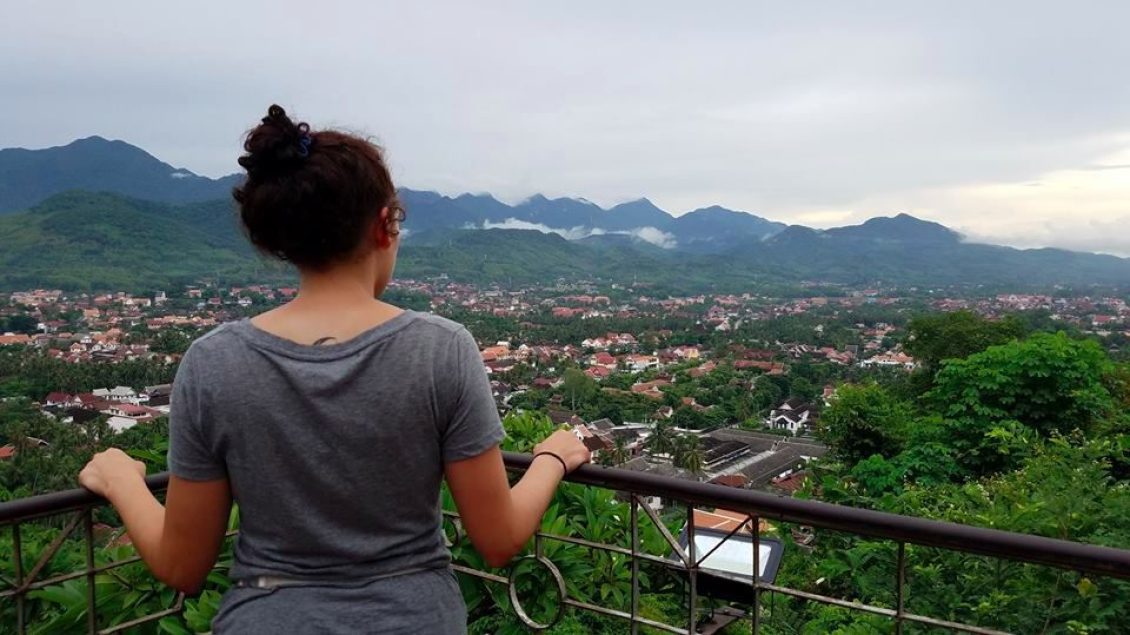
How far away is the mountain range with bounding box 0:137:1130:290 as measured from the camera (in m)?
62.6

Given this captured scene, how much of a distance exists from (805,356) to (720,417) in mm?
13362

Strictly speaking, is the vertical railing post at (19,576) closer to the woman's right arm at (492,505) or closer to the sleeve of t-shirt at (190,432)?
the sleeve of t-shirt at (190,432)

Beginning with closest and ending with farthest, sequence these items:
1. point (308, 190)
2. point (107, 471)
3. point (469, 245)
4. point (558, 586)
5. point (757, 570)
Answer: point (308, 190) < point (107, 471) < point (757, 570) < point (558, 586) < point (469, 245)

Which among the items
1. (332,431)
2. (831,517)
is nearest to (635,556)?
(831,517)

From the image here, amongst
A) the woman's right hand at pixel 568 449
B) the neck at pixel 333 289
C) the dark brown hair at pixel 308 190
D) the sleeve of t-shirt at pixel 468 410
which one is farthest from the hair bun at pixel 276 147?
the woman's right hand at pixel 568 449

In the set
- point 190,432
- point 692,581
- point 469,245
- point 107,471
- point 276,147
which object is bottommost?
point 469,245

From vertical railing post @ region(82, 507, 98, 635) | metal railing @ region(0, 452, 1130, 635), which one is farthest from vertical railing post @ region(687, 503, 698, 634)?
vertical railing post @ region(82, 507, 98, 635)

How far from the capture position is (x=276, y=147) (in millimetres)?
737

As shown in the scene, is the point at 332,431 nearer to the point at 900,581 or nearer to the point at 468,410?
the point at 468,410

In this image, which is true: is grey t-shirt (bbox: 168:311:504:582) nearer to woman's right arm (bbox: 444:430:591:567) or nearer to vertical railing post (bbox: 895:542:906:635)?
woman's right arm (bbox: 444:430:591:567)

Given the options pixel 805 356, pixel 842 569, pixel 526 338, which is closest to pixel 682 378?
pixel 805 356

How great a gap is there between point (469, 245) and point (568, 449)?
335ft

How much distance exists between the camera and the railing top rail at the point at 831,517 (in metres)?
0.93

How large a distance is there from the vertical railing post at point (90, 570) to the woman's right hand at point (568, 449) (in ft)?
2.40
